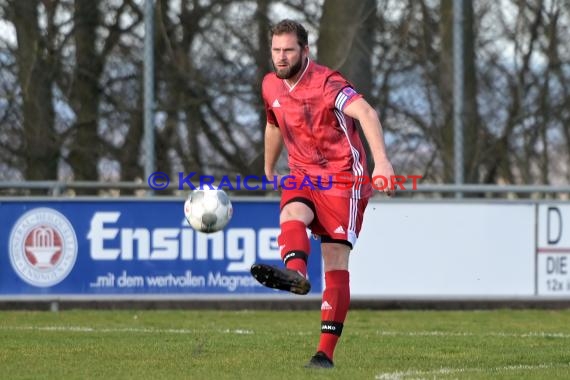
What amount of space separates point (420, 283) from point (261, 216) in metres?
1.73

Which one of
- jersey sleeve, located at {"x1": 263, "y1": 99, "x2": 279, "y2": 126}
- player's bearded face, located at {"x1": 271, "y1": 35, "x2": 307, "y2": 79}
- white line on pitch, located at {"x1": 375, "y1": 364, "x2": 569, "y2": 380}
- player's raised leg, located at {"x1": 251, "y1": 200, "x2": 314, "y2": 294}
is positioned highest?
player's bearded face, located at {"x1": 271, "y1": 35, "x2": 307, "y2": 79}

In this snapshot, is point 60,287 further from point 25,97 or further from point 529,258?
point 529,258

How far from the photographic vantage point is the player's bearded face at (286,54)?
23.2 feet

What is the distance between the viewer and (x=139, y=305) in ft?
43.2

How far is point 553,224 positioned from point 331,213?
616cm

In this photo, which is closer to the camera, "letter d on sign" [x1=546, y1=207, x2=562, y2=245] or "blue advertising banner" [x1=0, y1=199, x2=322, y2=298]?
"blue advertising banner" [x1=0, y1=199, x2=322, y2=298]

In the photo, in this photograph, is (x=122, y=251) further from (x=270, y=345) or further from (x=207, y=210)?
(x=207, y=210)

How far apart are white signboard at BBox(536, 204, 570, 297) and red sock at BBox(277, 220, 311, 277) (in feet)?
20.5

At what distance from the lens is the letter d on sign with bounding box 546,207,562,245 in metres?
12.8

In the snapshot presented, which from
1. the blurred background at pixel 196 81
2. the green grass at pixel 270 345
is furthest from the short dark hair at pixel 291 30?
the blurred background at pixel 196 81

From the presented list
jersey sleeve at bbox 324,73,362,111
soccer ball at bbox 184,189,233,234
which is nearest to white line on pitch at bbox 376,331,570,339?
soccer ball at bbox 184,189,233,234

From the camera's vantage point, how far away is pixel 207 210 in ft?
25.9

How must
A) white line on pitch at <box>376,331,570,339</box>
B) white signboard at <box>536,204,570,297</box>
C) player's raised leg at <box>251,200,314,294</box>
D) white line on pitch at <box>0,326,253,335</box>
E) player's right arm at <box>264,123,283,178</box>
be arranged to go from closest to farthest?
player's raised leg at <box>251,200,314,294</box>, player's right arm at <box>264,123,283,178</box>, white line on pitch at <box>376,331,570,339</box>, white line on pitch at <box>0,326,253,335</box>, white signboard at <box>536,204,570,297</box>

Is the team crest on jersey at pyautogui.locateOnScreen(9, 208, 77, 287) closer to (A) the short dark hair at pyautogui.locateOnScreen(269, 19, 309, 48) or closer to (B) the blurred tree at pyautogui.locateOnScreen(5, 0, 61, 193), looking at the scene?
(B) the blurred tree at pyautogui.locateOnScreen(5, 0, 61, 193)
